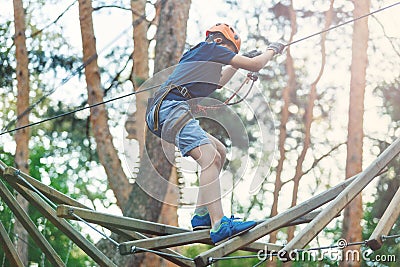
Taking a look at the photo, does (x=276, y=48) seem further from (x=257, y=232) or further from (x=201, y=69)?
(x=257, y=232)

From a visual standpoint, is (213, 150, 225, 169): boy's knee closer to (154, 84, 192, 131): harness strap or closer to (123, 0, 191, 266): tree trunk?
(154, 84, 192, 131): harness strap

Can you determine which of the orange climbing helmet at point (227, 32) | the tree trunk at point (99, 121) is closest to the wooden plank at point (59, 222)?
the orange climbing helmet at point (227, 32)

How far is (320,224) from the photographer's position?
2.97 meters

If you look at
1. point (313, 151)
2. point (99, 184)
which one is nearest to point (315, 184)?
point (313, 151)

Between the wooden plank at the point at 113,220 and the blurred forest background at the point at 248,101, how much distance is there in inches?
129

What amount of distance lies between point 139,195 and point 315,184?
26.6 feet

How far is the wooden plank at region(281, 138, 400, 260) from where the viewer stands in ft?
9.34

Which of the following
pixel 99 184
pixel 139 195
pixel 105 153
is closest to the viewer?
pixel 139 195

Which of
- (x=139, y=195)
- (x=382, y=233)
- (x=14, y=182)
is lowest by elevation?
(x=382, y=233)

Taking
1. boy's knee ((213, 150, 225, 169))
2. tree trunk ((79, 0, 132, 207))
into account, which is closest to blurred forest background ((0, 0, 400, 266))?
tree trunk ((79, 0, 132, 207))

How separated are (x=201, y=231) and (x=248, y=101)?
6316mm

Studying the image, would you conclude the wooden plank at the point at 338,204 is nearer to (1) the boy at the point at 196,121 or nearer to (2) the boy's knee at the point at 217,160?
(1) the boy at the point at 196,121

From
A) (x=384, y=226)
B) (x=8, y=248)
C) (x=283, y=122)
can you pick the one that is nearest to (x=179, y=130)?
(x=384, y=226)

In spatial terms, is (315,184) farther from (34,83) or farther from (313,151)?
(34,83)
